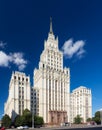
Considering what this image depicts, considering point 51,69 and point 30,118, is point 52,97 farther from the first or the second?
point 30,118

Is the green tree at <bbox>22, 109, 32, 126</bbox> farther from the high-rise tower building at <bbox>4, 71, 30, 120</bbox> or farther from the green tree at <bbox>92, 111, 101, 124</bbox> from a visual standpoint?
the green tree at <bbox>92, 111, 101, 124</bbox>

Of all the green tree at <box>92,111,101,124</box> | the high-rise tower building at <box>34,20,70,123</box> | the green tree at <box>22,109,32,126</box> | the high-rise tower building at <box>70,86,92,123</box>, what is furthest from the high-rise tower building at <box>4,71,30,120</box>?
the high-rise tower building at <box>70,86,92,123</box>

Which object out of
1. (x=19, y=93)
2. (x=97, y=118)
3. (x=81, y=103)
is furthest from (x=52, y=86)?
(x=81, y=103)

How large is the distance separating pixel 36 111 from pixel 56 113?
490 inches

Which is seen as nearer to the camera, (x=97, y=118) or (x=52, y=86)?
(x=97, y=118)

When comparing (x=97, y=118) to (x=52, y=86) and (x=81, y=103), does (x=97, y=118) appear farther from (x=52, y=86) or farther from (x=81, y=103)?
(x=52, y=86)

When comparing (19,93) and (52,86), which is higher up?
(52,86)

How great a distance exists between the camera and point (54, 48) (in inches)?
5320

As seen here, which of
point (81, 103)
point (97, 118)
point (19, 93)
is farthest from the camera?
point (81, 103)

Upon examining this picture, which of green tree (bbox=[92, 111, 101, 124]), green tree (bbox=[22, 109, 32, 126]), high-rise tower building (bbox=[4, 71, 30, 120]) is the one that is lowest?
green tree (bbox=[92, 111, 101, 124])

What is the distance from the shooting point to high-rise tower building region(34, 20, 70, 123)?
4435 inches

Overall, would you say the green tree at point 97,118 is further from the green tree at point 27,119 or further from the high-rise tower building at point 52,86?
the green tree at point 27,119

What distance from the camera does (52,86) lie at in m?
119

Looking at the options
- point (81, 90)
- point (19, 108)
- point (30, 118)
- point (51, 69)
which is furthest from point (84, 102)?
point (30, 118)
